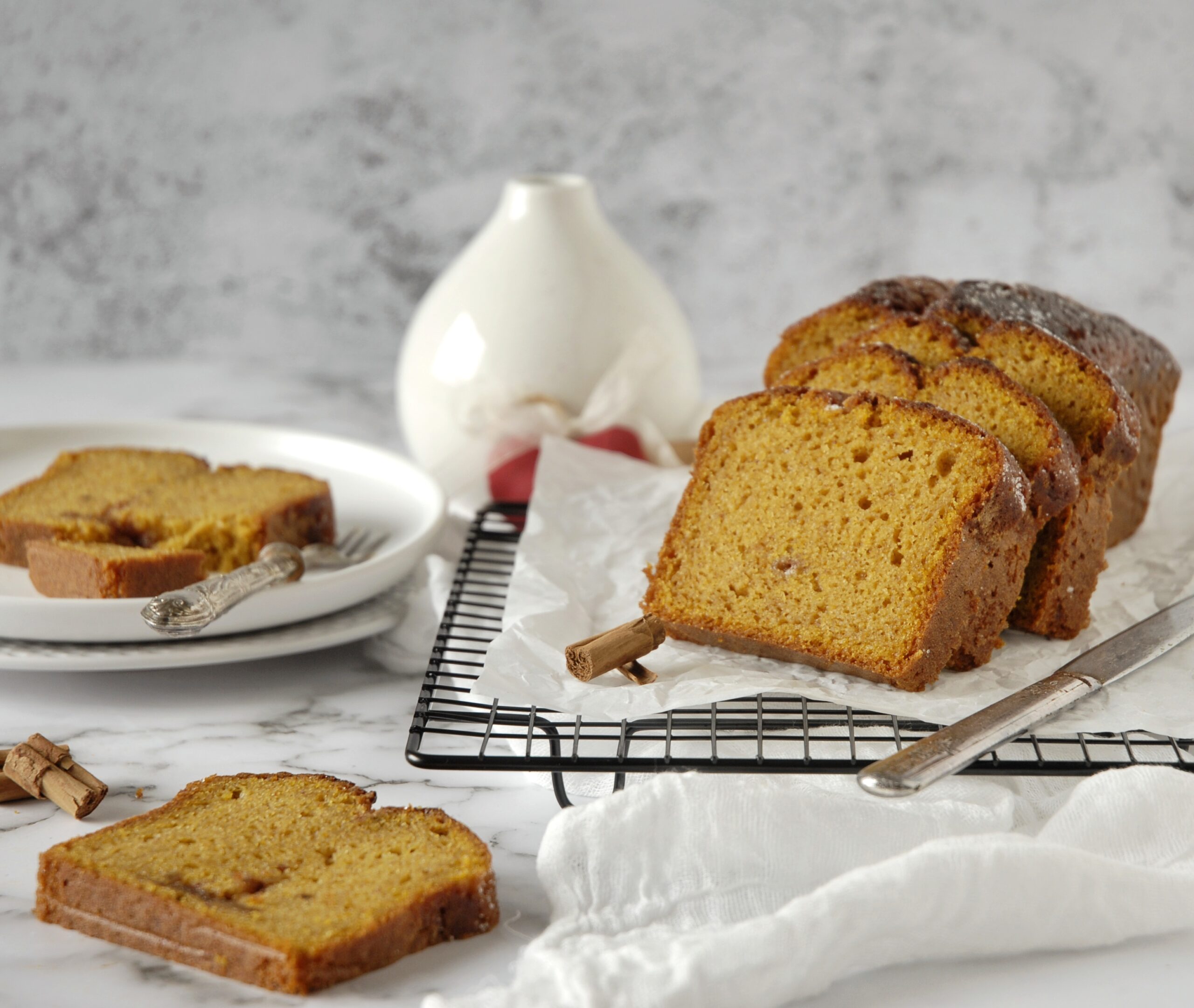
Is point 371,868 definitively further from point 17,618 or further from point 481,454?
point 481,454

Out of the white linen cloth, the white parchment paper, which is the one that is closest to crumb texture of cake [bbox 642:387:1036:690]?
the white parchment paper

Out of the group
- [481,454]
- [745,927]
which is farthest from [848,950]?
[481,454]

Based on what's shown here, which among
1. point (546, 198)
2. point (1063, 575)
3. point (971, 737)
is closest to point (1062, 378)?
point (1063, 575)

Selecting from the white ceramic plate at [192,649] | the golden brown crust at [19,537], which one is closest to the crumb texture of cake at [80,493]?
the golden brown crust at [19,537]

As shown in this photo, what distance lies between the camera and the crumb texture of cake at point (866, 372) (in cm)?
262

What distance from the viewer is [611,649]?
85.8 inches

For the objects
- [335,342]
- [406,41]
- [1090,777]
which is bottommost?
[335,342]

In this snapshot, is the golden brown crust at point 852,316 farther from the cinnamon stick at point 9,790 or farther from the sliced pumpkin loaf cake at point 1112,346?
the cinnamon stick at point 9,790

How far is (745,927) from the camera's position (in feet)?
5.15

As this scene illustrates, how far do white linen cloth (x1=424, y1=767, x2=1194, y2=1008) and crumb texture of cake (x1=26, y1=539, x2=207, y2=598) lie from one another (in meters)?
1.23

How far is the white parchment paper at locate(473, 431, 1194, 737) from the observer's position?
2086 mm

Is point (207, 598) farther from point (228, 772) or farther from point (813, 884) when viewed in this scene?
point (813, 884)

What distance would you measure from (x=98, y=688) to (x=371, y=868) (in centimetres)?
102

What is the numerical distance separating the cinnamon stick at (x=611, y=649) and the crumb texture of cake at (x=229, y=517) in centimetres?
94
